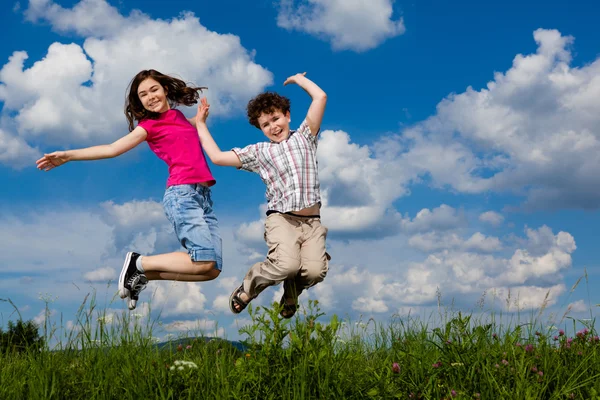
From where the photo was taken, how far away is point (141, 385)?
428 cm

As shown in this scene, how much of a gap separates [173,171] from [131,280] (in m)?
1.55

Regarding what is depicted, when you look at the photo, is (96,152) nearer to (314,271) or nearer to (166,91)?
(166,91)

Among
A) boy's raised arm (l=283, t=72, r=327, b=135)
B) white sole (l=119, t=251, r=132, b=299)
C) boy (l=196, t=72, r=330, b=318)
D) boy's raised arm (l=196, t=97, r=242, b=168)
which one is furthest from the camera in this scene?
white sole (l=119, t=251, r=132, b=299)

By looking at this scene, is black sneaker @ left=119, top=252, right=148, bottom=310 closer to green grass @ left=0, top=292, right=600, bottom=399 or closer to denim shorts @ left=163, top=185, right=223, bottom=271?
denim shorts @ left=163, top=185, right=223, bottom=271

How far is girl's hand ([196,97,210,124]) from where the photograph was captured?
7.63 meters

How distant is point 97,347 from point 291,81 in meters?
4.00

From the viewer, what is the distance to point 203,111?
25.1 feet

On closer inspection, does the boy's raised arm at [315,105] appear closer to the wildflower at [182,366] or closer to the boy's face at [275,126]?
the boy's face at [275,126]

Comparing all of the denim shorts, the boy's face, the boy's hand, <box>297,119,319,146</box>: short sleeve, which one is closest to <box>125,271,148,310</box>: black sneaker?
the denim shorts

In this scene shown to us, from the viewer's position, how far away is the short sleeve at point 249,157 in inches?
290

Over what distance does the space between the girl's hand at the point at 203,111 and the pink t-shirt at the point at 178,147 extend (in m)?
0.22

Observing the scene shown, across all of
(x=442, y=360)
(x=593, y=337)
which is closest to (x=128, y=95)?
(x=442, y=360)

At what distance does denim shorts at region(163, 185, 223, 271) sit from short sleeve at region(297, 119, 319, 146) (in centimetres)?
150

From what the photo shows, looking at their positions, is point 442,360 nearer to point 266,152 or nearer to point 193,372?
point 193,372
